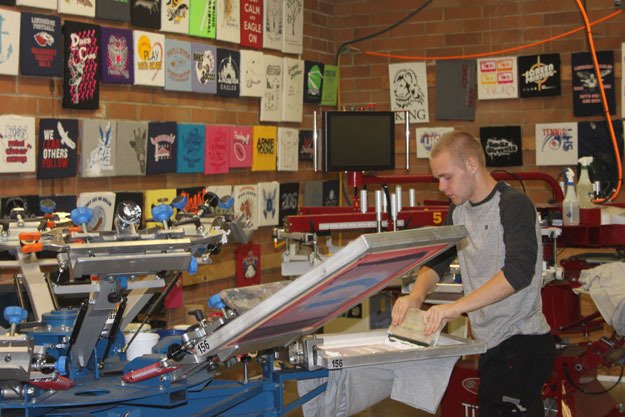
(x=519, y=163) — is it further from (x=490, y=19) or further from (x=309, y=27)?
(x=309, y=27)

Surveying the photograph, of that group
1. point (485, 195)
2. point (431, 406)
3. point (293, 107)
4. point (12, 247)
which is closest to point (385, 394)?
point (431, 406)

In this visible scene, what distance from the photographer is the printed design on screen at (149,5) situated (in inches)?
225

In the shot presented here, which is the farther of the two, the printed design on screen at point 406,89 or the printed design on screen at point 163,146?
the printed design on screen at point 406,89

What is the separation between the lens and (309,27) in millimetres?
7816

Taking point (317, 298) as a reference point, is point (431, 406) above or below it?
below

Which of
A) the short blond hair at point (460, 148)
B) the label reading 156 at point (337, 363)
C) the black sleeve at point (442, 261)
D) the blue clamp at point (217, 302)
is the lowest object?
the label reading 156 at point (337, 363)

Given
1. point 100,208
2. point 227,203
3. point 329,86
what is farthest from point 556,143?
point 227,203

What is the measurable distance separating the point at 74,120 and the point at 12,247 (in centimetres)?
185

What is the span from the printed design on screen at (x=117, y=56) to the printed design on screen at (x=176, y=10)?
47cm

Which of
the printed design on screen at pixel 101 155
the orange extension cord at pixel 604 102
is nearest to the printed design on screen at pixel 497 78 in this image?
the orange extension cord at pixel 604 102

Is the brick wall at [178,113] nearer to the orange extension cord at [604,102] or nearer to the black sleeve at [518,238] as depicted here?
the orange extension cord at [604,102]

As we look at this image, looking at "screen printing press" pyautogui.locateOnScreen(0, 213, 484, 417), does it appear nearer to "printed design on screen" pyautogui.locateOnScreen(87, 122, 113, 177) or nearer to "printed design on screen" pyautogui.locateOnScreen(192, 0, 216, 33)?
"printed design on screen" pyautogui.locateOnScreen(87, 122, 113, 177)

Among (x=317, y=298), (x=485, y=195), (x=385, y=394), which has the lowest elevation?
(x=385, y=394)

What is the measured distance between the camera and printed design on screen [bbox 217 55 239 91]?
21.5ft
